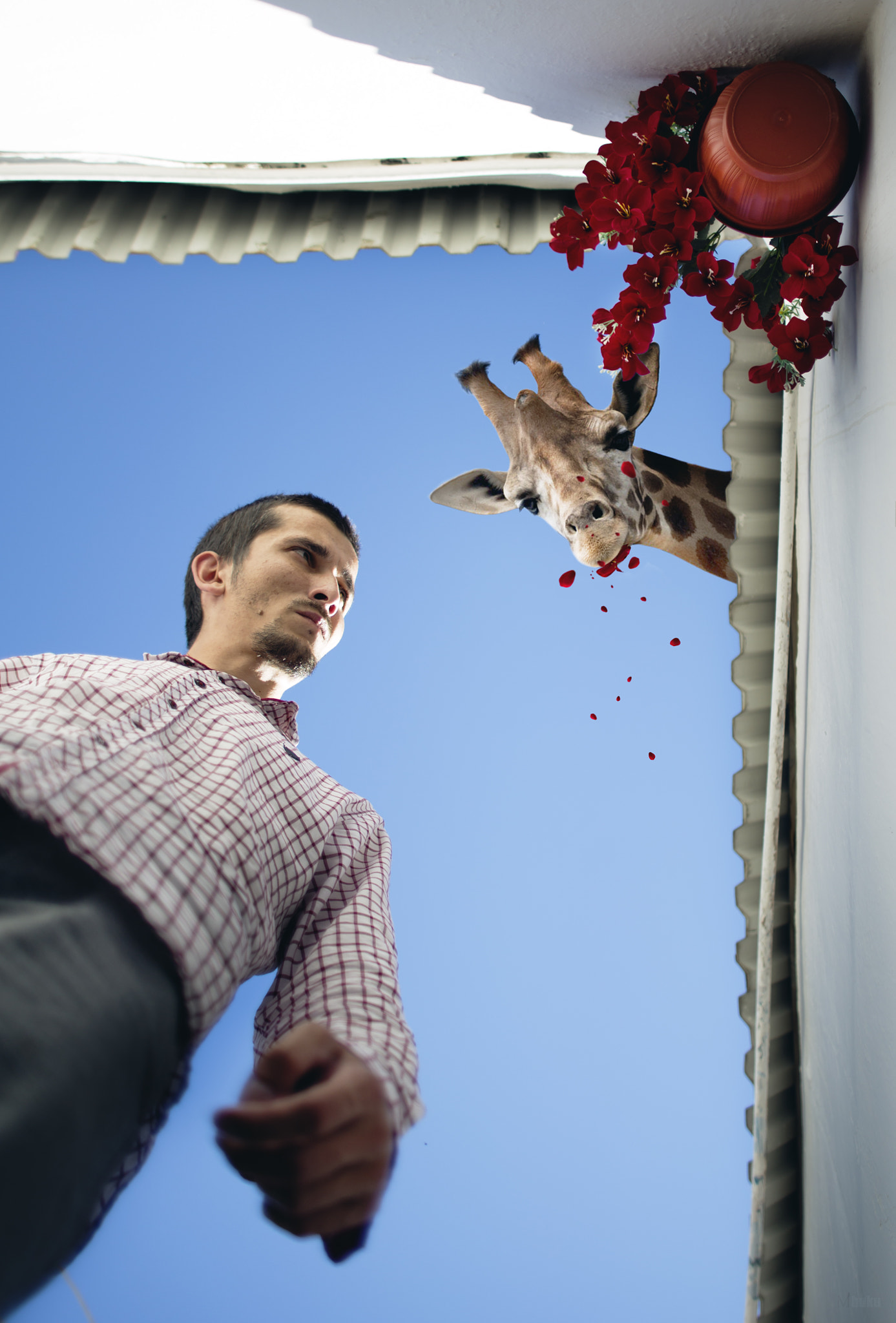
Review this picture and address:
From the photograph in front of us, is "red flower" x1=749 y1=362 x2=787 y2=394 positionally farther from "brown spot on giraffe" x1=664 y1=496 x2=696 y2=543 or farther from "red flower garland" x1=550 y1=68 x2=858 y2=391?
"brown spot on giraffe" x1=664 y1=496 x2=696 y2=543

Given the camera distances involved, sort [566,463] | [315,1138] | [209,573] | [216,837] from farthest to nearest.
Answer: [566,463] → [209,573] → [216,837] → [315,1138]

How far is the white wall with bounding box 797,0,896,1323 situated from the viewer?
3.29ft

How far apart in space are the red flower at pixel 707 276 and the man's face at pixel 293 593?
38.2 inches

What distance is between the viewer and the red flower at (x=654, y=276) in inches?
51.6

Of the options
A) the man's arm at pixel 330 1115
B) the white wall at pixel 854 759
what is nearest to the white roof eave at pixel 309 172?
the white wall at pixel 854 759

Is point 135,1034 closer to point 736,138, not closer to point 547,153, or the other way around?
point 736,138

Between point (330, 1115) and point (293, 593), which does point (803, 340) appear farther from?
point (330, 1115)

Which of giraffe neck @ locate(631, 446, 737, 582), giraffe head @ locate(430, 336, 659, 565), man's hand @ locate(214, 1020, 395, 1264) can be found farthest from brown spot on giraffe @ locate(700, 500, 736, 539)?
man's hand @ locate(214, 1020, 395, 1264)

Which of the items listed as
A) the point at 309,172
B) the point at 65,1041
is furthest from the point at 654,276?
the point at 65,1041

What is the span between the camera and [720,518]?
2.01 m

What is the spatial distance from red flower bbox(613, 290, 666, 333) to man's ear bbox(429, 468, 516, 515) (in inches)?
33.2

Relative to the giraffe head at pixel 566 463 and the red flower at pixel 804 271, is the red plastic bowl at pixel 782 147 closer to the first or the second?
the red flower at pixel 804 271

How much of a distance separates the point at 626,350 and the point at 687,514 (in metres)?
0.73

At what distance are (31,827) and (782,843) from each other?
1.34 meters
